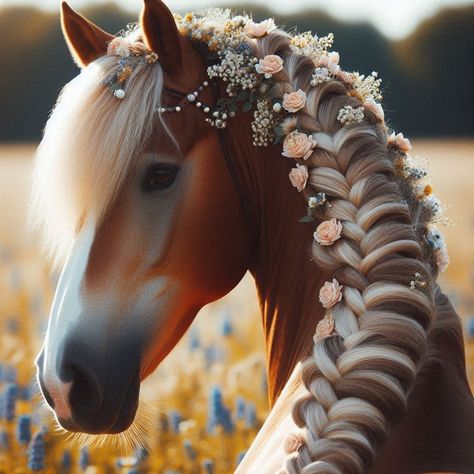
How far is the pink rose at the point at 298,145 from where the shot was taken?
5.93 feet

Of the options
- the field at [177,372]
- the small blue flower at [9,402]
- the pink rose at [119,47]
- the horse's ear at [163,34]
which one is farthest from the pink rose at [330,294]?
the small blue flower at [9,402]

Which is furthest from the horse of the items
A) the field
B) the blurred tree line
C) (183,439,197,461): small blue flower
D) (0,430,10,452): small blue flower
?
the blurred tree line

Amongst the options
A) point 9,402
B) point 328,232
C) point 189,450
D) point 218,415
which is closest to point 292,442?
point 328,232

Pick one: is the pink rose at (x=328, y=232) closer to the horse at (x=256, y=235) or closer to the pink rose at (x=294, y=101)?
the horse at (x=256, y=235)

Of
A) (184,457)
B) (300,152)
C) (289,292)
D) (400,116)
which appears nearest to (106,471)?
(184,457)

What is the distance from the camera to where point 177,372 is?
4.73m

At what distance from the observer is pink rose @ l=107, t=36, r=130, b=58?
1958mm

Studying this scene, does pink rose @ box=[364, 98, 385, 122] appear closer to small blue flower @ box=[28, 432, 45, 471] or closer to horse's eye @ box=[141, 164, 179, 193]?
horse's eye @ box=[141, 164, 179, 193]

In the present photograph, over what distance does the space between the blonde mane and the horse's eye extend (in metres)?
0.04

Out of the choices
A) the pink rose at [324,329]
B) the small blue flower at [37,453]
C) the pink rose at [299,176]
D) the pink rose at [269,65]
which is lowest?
the pink rose at [324,329]

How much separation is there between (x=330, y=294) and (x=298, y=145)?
0.34 metres

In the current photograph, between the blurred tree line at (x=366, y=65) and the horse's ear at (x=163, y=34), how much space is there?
623 centimetres

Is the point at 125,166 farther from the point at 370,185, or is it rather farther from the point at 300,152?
the point at 370,185

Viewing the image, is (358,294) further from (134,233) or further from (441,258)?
(134,233)
